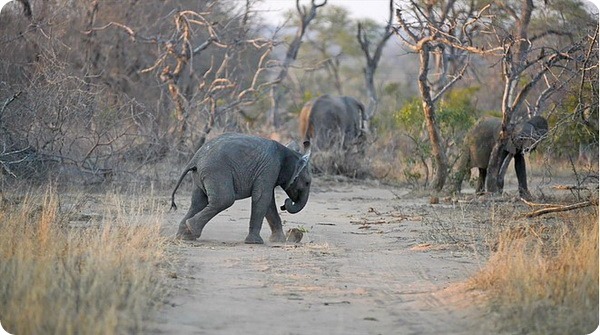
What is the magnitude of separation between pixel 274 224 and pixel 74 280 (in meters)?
4.84

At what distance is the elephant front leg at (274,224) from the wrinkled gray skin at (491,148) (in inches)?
206

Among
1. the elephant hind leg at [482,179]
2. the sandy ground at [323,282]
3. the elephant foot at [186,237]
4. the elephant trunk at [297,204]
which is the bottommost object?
the sandy ground at [323,282]

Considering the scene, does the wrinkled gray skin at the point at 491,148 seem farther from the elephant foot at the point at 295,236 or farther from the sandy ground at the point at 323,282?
the elephant foot at the point at 295,236

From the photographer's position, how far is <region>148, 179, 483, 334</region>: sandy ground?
7.55m

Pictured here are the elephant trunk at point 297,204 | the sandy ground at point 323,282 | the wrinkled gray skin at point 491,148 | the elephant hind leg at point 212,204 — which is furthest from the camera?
the wrinkled gray skin at point 491,148

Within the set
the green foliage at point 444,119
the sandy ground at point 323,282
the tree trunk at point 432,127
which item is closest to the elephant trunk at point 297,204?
the sandy ground at point 323,282

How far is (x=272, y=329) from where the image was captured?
24.1 ft

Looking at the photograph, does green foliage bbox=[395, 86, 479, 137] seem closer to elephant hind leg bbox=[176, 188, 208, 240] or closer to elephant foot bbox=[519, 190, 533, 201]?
elephant foot bbox=[519, 190, 533, 201]

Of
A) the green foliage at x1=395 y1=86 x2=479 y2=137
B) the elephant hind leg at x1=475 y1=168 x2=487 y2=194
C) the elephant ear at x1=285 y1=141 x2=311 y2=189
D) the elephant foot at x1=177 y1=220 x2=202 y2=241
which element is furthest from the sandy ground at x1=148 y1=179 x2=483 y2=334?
the green foliage at x1=395 y1=86 x2=479 y2=137

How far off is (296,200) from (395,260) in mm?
2251

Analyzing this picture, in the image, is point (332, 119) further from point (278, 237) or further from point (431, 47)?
point (278, 237)

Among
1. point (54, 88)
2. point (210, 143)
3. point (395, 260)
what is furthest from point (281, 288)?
point (54, 88)

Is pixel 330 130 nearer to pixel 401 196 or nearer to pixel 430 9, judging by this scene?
pixel 401 196

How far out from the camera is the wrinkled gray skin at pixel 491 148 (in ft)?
53.8
